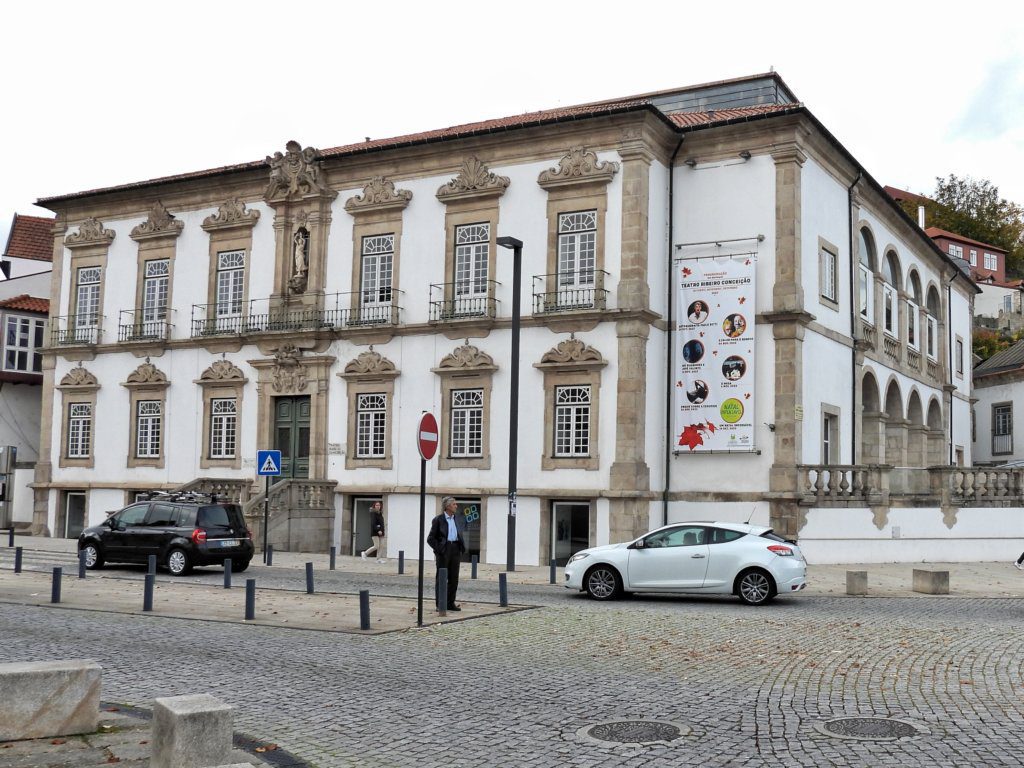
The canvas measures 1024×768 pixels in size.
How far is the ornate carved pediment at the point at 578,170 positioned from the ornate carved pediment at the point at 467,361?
4.69m

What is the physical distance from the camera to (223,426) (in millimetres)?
35250

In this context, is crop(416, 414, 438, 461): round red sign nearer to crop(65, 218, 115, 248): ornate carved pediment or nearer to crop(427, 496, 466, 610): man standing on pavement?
crop(427, 496, 466, 610): man standing on pavement

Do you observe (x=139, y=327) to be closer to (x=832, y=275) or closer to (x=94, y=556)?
(x=94, y=556)

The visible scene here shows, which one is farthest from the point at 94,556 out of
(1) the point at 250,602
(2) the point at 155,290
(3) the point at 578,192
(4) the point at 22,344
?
(4) the point at 22,344

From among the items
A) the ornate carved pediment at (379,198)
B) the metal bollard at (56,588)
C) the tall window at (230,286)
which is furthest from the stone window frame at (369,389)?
the metal bollard at (56,588)

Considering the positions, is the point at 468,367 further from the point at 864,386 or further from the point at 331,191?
the point at 864,386

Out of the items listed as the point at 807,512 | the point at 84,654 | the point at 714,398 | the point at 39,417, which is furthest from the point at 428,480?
the point at 39,417

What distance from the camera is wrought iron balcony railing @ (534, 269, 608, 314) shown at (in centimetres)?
2883

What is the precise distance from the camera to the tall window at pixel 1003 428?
53938 mm

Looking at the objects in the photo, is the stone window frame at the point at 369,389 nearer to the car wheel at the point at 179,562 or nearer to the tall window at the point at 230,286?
the tall window at the point at 230,286

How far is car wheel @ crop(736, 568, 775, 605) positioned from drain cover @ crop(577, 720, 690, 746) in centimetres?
1001

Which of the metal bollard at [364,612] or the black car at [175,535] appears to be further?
the black car at [175,535]

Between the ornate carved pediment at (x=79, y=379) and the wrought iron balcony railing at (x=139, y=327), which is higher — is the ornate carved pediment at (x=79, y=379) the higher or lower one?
the lower one

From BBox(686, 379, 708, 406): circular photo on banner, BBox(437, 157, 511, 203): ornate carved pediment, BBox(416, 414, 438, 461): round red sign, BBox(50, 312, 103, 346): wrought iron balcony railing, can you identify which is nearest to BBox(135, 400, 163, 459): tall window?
BBox(50, 312, 103, 346): wrought iron balcony railing
